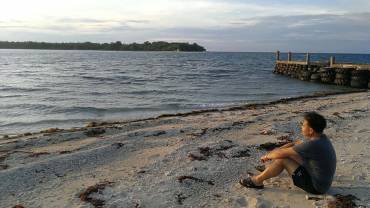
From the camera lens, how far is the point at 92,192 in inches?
248

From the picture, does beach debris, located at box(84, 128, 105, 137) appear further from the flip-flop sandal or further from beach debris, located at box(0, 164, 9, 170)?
the flip-flop sandal

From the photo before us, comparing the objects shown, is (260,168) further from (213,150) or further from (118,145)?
(118,145)

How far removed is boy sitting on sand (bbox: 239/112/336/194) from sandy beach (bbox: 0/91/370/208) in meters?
0.25

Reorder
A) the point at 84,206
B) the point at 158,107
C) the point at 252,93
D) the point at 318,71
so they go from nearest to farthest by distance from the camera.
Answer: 1. the point at 84,206
2. the point at 158,107
3. the point at 252,93
4. the point at 318,71

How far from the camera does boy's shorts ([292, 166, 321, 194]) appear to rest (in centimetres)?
607

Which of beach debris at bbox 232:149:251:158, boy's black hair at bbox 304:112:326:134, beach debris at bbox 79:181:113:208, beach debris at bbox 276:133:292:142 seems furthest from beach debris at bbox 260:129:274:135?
beach debris at bbox 79:181:113:208

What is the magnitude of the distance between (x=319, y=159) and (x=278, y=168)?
62 cm

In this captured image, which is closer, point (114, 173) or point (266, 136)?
point (114, 173)

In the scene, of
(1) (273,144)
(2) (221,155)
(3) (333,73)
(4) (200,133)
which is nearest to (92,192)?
(2) (221,155)

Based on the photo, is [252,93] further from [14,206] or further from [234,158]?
[14,206]

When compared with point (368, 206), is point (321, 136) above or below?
above

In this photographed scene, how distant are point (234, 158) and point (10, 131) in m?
8.94

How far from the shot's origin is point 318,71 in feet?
114

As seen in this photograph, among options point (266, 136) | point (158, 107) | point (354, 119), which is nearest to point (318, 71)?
point (158, 107)
